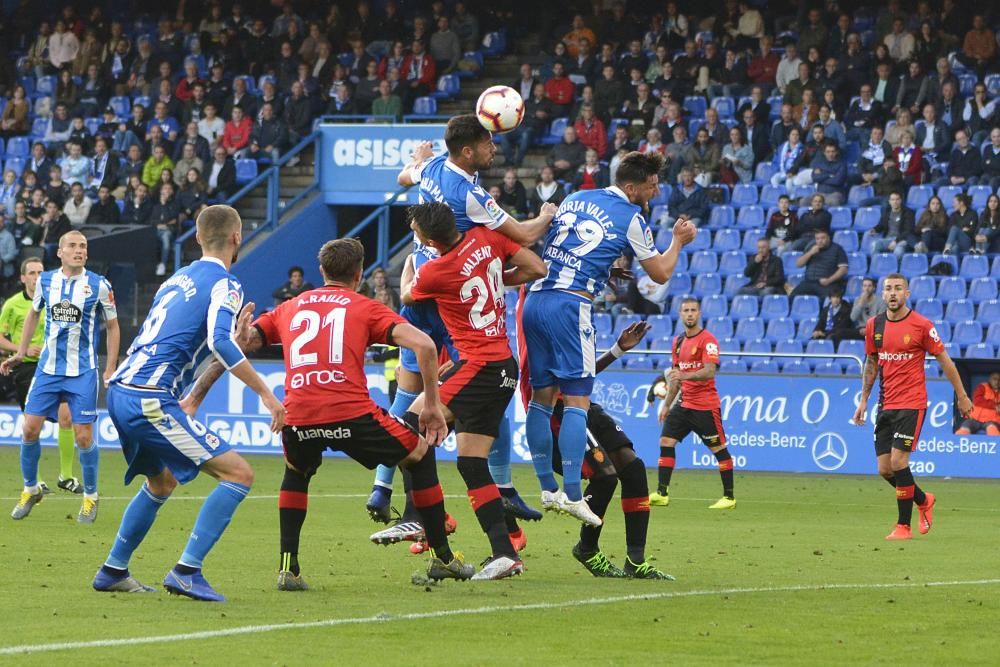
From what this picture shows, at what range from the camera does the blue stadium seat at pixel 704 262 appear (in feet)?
86.7

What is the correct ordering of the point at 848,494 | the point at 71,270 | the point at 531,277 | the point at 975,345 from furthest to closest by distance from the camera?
the point at 975,345
the point at 848,494
the point at 71,270
the point at 531,277

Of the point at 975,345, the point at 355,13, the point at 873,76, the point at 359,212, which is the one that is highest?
the point at 355,13

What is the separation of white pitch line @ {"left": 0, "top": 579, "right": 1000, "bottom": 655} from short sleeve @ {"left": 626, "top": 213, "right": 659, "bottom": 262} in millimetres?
2246

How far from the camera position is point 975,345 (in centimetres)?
2342

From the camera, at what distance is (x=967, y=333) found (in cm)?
2372

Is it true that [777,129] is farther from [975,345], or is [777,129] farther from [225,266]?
[225,266]

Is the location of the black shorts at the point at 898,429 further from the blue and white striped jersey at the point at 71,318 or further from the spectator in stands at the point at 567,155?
the spectator in stands at the point at 567,155

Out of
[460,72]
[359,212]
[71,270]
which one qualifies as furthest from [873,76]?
[71,270]

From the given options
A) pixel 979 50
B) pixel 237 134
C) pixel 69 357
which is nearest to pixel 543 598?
pixel 69 357

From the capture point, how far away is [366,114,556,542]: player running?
10109 mm

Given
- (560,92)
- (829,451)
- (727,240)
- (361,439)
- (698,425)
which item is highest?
(560,92)

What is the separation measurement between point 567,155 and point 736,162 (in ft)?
9.59

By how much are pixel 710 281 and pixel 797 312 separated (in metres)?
1.80

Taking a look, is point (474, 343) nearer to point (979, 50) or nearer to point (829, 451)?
point (829, 451)
